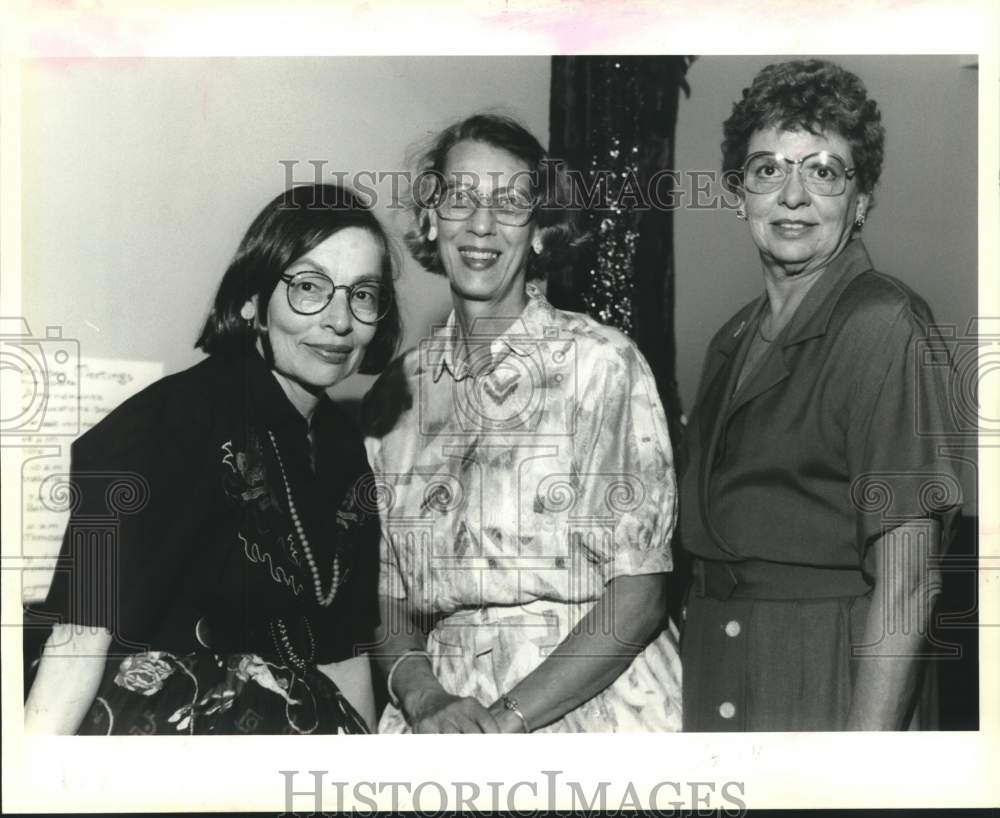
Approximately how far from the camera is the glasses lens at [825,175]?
2879 mm

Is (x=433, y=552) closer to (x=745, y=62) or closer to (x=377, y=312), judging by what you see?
(x=377, y=312)

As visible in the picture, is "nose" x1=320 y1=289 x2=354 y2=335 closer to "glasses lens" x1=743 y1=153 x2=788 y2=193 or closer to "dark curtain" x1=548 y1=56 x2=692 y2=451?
"dark curtain" x1=548 y1=56 x2=692 y2=451

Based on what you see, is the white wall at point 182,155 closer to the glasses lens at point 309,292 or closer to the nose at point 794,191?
the glasses lens at point 309,292

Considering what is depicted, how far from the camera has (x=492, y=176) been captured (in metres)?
2.94

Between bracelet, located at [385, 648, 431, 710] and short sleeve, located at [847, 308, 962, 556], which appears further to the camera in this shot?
bracelet, located at [385, 648, 431, 710]

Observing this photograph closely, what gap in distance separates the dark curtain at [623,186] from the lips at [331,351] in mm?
484

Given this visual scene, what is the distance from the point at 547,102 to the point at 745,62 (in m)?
0.46

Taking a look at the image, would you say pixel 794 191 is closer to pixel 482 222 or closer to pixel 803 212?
pixel 803 212

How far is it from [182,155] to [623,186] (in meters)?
1.02

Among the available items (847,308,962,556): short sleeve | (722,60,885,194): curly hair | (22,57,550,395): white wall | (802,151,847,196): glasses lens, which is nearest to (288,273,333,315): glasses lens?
(22,57,550,395): white wall

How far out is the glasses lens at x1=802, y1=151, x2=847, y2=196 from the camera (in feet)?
9.45

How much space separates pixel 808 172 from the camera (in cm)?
288

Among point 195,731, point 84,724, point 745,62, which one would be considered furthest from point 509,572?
point 745,62

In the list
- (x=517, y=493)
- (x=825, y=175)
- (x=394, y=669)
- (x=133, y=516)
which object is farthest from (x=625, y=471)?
(x=133, y=516)
